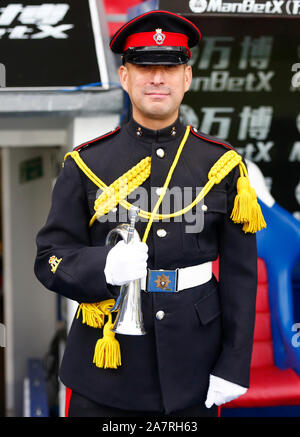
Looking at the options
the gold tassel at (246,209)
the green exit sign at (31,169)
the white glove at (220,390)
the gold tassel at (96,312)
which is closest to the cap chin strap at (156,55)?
the gold tassel at (246,209)

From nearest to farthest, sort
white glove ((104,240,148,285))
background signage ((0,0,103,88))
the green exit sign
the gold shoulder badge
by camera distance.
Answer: white glove ((104,240,148,285)) < the gold shoulder badge < background signage ((0,0,103,88)) < the green exit sign

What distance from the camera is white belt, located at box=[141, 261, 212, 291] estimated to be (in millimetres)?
1683

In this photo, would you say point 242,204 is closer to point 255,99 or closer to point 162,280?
point 162,280

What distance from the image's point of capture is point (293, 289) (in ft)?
9.74

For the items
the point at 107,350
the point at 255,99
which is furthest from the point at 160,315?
the point at 255,99

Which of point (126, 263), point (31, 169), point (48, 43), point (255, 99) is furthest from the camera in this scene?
point (31, 169)

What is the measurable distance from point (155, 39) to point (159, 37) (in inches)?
0.5

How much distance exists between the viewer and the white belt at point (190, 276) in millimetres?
1683

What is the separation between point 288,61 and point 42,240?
1.88m

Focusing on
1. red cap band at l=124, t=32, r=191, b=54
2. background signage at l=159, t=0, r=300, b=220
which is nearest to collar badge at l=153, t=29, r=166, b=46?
red cap band at l=124, t=32, r=191, b=54

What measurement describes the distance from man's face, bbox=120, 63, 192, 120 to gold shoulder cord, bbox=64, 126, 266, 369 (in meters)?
0.14

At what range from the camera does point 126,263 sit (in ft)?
4.97

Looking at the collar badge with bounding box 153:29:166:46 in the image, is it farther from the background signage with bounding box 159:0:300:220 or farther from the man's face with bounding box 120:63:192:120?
the background signage with bounding box 159:0:300:220

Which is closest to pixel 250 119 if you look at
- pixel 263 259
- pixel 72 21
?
pixel 263 259
